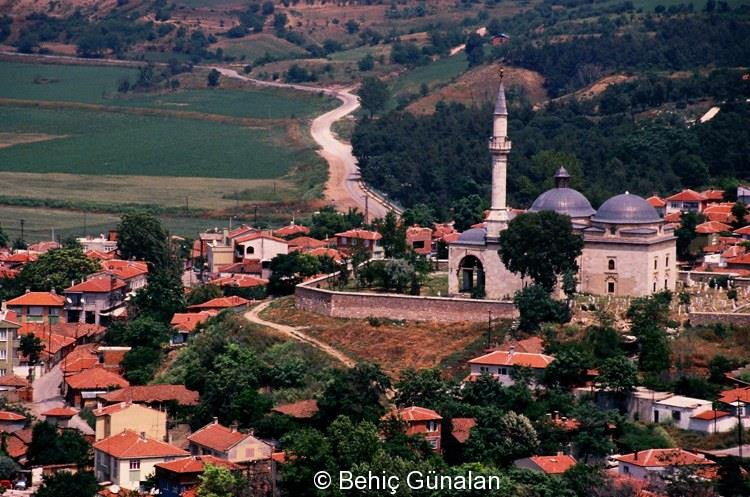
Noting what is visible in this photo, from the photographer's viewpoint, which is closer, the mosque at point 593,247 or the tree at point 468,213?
the mosque at point 593,247

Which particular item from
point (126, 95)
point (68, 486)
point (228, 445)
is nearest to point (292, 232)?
point (228, 445)

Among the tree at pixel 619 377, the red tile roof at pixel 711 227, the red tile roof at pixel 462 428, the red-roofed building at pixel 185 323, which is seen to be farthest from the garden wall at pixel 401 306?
the red tile roof at pixel 711 227

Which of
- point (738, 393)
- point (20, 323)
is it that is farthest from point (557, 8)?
point (738, 393)

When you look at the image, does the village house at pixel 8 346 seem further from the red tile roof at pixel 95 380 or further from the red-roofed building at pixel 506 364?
the red-roofed building at pixel 506 364

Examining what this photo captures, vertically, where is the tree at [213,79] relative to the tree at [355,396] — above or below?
above

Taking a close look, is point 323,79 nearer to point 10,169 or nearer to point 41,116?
point 41,116

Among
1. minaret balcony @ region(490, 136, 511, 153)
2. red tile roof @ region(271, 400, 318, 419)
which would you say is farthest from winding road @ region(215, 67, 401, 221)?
red tile roof @ region(271, 400, 318, 419)
